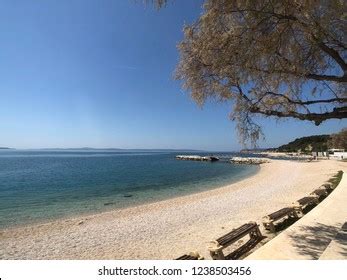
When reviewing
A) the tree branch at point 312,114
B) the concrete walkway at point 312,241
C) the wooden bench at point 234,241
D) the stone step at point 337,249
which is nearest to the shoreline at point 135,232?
the wooden bench at point 234,241

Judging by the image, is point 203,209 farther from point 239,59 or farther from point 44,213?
point 239,59

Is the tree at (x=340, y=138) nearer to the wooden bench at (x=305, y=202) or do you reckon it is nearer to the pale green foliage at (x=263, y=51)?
the wooden bench at (x=305, y=202)

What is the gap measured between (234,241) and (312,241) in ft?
6.28

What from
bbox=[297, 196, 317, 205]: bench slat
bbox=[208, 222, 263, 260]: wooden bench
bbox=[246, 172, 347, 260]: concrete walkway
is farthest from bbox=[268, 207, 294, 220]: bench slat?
bbox=[297, 196, 317, 205]: bench slat

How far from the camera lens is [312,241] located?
7809 mm

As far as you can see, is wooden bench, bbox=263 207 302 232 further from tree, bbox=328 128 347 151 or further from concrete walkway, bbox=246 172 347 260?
tree, bbox=328 128 347 151

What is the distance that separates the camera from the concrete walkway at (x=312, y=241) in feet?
21.8

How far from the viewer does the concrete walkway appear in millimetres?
6641

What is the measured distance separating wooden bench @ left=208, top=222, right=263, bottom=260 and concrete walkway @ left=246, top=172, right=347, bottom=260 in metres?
0.98

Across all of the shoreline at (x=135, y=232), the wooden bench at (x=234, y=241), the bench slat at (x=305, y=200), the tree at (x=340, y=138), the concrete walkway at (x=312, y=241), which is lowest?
the shoreline at (x=135, y=232)

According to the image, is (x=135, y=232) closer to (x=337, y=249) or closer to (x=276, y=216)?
(x=276, y=216)

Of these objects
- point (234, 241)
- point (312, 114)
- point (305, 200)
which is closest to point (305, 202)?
point (305, 200)

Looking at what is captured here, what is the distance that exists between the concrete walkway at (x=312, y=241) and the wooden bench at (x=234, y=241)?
0.98m
